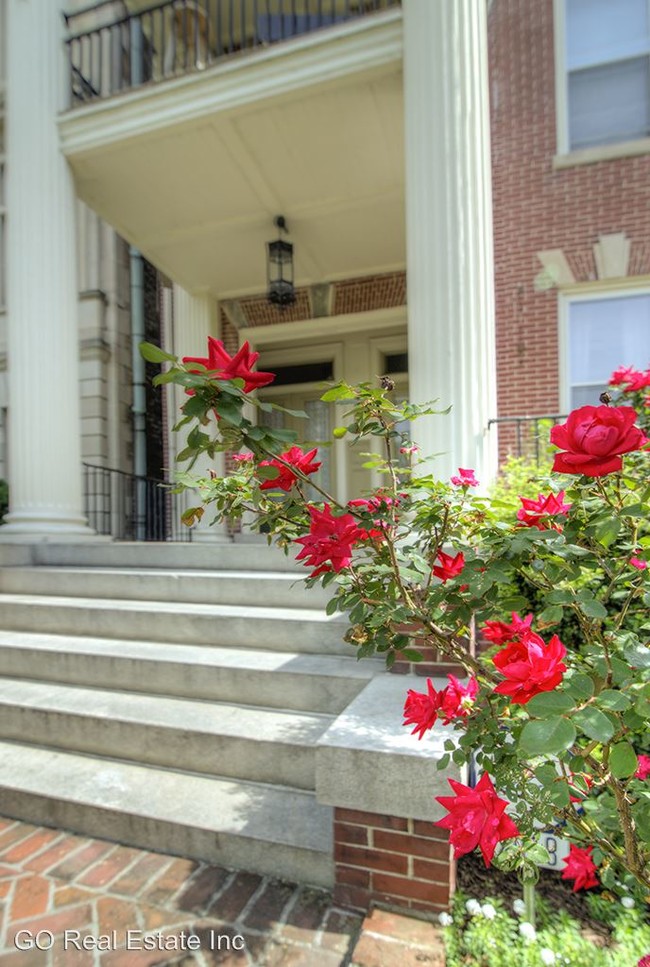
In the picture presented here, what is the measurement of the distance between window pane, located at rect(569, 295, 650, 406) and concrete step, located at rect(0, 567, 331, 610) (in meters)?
3.97

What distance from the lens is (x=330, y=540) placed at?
1.18 metres

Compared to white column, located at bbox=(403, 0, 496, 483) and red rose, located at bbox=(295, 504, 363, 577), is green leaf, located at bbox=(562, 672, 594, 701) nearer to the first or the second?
red rose, located at bbox=(295, 504, 363, 577)

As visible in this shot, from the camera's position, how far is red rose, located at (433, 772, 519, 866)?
44.1 inches

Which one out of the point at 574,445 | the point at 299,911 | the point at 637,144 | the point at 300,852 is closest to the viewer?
the point at 574,445

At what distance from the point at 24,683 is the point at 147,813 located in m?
1.41

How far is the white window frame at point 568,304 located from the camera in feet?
18.1

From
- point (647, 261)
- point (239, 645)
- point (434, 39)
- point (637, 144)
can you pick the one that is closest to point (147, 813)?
point (239, 645)

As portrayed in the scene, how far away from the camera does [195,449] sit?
102 cm

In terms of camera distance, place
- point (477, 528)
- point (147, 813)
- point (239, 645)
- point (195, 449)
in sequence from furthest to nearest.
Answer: point (239, 645) < point (147, 813) < point (477, 528) < point (195, 449)

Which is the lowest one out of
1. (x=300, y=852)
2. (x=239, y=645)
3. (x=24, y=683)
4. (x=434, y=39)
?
(x=300, y=852)

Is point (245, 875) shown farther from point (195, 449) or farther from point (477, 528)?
point (195, 449)

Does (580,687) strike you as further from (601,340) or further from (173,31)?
(173,31)

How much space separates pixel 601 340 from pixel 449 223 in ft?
9.97

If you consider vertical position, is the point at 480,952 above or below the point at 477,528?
below
